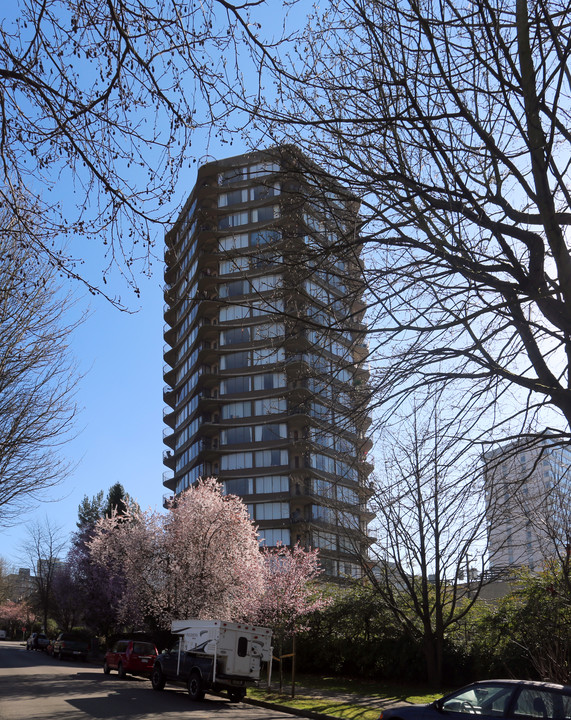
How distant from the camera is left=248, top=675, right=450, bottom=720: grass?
16062 mm

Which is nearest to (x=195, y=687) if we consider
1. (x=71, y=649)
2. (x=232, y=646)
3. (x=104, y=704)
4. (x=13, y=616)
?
(x=232, y=646)

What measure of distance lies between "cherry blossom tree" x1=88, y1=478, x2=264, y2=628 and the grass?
172 inches

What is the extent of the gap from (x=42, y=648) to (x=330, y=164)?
58.4 meters

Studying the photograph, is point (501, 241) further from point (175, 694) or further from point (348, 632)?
point (348, 632)

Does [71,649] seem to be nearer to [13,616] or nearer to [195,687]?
[195,687]

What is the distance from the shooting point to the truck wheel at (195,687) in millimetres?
18016

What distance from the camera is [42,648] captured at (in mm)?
56312

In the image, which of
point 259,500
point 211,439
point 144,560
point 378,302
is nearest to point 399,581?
point 144,560

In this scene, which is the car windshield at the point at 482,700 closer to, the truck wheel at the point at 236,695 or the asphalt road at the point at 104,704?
the asphalt road at the point at 104,704

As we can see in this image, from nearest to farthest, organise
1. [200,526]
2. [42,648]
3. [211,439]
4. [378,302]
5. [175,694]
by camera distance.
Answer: [378,302], [175,694], [200,526], [42,648], [211,439]

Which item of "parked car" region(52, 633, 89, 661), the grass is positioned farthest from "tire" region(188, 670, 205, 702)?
"parked car" region(52, 633, 89, 661)

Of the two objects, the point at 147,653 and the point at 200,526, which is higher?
the point at 200,526

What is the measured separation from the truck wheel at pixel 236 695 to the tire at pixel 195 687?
0.78m

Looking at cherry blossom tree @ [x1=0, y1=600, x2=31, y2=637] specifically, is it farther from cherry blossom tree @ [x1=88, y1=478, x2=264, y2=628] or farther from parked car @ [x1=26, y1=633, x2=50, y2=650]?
cherry blossom tree @ [x1=88, y1=478, x2=264, y2=628]
